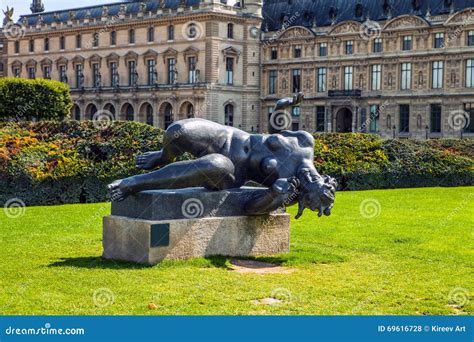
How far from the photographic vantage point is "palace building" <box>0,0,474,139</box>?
62250mm

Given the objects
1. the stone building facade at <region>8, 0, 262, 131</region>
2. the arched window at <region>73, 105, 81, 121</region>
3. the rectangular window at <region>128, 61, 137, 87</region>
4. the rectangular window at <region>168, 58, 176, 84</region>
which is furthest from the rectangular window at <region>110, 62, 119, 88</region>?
the rectangular window at <region>168, 58, 176, 84</region>

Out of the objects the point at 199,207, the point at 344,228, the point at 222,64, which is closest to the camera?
the point at 199,207


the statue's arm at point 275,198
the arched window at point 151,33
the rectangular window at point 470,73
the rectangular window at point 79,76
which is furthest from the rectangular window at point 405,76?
the statue's arm at point 275,198

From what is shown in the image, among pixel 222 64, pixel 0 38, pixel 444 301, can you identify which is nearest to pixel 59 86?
pixel 222 64

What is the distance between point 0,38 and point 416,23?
1826 inches

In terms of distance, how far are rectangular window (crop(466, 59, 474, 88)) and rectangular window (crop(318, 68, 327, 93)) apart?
12.2 m

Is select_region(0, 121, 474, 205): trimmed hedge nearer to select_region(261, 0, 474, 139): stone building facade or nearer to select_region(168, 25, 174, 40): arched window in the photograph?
select_region(261, 0, 474, 139): stone building facade

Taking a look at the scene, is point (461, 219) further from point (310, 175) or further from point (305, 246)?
point (310, 175)

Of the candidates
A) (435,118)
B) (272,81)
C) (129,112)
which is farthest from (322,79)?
(129,112)

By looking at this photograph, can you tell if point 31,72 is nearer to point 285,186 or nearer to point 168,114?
point 168,114

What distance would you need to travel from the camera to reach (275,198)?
12.1 meters

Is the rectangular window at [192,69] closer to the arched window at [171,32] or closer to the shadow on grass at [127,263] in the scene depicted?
the arched window at [171,32]

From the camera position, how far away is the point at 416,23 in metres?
62.6

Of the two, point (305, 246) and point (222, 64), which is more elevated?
point (222, 64)
